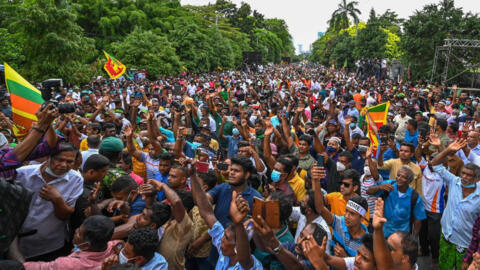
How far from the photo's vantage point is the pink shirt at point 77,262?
2281 millimetres

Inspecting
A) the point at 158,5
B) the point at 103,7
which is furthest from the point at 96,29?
the point at 158,5

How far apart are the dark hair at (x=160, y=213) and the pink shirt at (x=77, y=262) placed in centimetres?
48

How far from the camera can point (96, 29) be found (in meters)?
27.9

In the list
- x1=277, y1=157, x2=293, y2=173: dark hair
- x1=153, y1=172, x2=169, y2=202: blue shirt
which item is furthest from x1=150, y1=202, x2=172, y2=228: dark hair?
x1=277, y1=157, x2=293, y2=173: dark hair

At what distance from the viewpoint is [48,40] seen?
15.1 m

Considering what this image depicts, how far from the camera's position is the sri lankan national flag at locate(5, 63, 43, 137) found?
146 inches

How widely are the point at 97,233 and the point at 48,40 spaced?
15229 mm

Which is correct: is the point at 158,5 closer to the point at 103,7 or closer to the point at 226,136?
the point at 103,7

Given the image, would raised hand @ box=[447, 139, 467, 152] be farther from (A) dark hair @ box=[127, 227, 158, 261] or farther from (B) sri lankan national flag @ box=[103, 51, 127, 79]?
(B) sri lankan national flag @ box=[103, 51, 127, 79]

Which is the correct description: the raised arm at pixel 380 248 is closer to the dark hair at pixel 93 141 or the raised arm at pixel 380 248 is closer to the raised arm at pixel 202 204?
the raised arm at pixel 202 204

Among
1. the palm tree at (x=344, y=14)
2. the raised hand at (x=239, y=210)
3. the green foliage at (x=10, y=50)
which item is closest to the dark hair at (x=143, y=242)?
the raised hand at (x=239, y=210)

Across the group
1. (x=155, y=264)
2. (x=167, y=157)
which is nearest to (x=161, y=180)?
(x=167, y=157)

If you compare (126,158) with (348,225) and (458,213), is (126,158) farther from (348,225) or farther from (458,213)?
(458,213)

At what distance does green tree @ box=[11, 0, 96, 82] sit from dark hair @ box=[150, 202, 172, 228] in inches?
574
